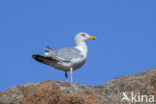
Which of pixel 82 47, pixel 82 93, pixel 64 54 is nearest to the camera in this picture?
pixel 82 93

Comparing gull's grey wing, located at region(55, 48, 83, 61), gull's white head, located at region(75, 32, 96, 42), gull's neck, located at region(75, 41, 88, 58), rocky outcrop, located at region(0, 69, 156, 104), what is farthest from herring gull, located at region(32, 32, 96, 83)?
rocky outcrop, located at region(0, 69, 156, 104)

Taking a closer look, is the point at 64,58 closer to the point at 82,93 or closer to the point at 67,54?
the point at 67,54

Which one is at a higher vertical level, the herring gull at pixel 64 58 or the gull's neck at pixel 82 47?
the gull's neck at pixel 82 47

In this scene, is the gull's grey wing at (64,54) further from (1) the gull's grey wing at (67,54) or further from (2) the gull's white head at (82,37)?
(2) the gull's white head at (82,37)

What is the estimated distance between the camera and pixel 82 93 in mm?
14703

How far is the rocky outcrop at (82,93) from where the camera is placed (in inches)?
531

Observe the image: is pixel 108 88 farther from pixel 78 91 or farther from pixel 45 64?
pixel 45 64

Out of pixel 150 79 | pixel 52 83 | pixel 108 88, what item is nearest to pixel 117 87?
pixel 108 88

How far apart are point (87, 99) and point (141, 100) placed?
202cm

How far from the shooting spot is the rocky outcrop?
13.5m

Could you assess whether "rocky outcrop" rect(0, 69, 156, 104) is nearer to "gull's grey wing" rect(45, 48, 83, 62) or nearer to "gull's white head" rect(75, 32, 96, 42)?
"gull's grey wing" rect(45, 48, 83, 62)

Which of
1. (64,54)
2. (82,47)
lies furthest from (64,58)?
(82,47)

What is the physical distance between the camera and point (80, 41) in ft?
62.0

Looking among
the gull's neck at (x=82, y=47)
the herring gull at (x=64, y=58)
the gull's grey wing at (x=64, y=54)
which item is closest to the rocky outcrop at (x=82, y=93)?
the herring gull at (x=64, y=58)
